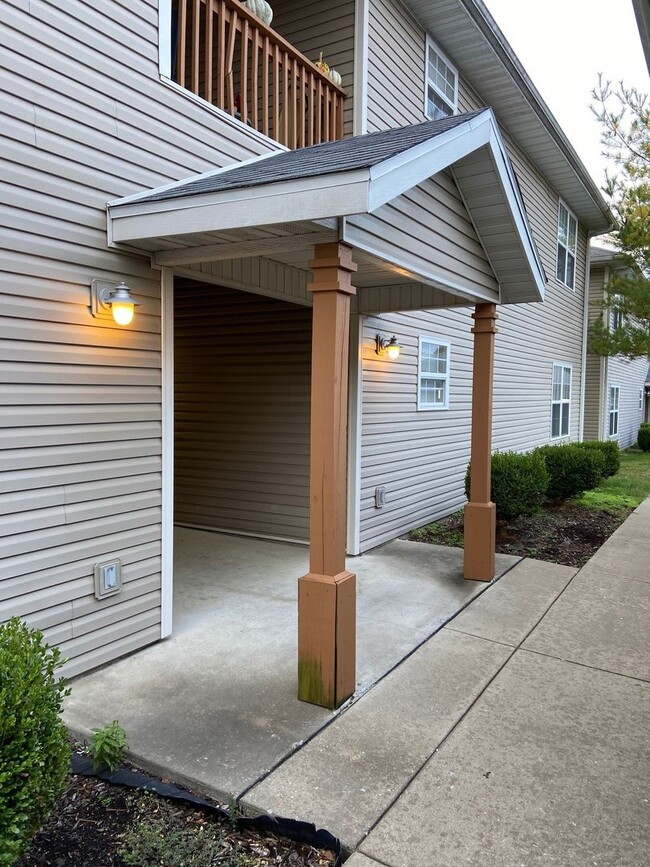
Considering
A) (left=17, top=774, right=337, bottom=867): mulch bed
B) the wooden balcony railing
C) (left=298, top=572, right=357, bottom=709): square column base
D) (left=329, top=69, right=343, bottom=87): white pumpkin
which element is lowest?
(left=17, top=774, right=337, bottom=867): mulch bed

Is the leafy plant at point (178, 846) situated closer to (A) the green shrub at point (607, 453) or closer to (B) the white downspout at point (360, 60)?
(B) the white downspout at point (360, 60)

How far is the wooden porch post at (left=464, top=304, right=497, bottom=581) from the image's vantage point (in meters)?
5.43

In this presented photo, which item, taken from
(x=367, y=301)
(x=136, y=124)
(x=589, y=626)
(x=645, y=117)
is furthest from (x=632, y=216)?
(x=136, y=124)

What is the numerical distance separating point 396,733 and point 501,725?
1.85 feet

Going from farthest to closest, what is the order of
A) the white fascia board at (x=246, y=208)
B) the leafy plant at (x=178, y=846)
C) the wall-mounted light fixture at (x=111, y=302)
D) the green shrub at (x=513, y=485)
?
the green shrub at (x=513, y=485)
the wall-mounted light fixture at (x=111, y=302)
the white fascia board at (x=246, y=208)
the leafy plant at (x=178, y=846)

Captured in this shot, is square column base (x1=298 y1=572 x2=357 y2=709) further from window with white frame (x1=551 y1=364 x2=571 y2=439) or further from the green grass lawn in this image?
window with white frame (x1=551 y1=364 x2=571 y2=439)

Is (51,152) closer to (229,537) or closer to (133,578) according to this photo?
(133,578)

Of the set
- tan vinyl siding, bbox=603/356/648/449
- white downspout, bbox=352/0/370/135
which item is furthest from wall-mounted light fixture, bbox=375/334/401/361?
tan vinyl siding, bbox=603/356/648/449

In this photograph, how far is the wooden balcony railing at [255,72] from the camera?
4.34 m

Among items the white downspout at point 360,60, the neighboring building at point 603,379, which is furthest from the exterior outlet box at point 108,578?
the neighboring building at point 603,379

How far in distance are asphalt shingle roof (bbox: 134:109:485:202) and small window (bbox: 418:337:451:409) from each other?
3732 millimetres

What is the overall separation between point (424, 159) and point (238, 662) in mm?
3160

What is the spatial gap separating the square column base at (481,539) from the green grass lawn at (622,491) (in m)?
4.49

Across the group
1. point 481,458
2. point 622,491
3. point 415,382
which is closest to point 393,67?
point 415,382
